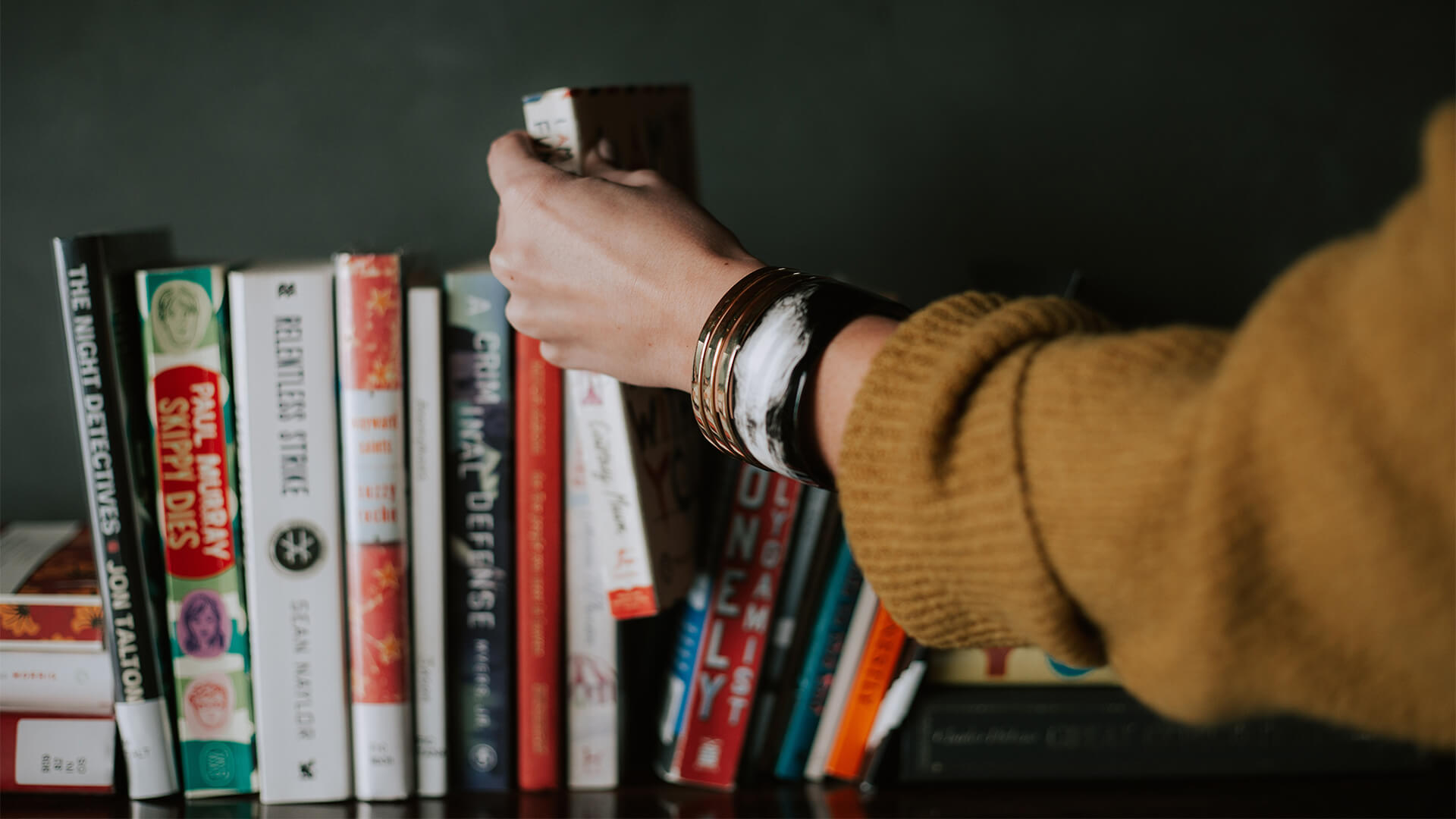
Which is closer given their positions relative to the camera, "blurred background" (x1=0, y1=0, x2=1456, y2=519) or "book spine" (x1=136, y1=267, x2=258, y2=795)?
"book spine" (x1=136, y1=267, x2=258, y2=795)

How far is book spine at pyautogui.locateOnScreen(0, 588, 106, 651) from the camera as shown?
0.72 meters

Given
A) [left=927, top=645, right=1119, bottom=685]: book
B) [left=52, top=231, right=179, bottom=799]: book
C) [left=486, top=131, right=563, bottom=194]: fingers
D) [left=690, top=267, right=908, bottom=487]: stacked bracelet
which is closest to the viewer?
[left=690, top=267, right=908, bottom=487]: stacked bracelet

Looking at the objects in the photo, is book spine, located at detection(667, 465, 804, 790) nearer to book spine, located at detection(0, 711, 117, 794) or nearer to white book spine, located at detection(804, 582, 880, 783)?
white book spine, located at detection(804, 582, 880, 783)

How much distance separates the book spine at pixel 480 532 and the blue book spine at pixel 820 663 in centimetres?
22

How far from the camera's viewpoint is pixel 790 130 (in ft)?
3.08

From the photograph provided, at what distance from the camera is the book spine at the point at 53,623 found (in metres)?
0.72

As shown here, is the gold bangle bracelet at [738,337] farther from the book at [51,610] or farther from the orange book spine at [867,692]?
the book at [51,610]

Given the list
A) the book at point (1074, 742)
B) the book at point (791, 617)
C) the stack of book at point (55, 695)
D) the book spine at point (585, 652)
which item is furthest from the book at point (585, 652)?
the stack of book at point (55, 695)

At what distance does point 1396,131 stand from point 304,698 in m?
1.12

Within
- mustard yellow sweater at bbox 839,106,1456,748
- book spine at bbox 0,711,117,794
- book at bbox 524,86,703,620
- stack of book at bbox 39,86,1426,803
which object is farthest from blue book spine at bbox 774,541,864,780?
book spine at bbox 0,711,117,794

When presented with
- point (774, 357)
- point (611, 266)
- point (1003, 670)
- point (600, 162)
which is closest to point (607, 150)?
point (600, 162)

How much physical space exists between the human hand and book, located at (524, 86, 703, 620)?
50 mm

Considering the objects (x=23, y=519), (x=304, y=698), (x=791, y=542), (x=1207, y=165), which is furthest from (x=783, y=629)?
(x=23, y=519)

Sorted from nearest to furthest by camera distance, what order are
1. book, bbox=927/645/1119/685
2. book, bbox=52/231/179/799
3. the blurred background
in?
book, bbox=52/231/179/799
book, bbox=927/645/1119/685
the blurred background
